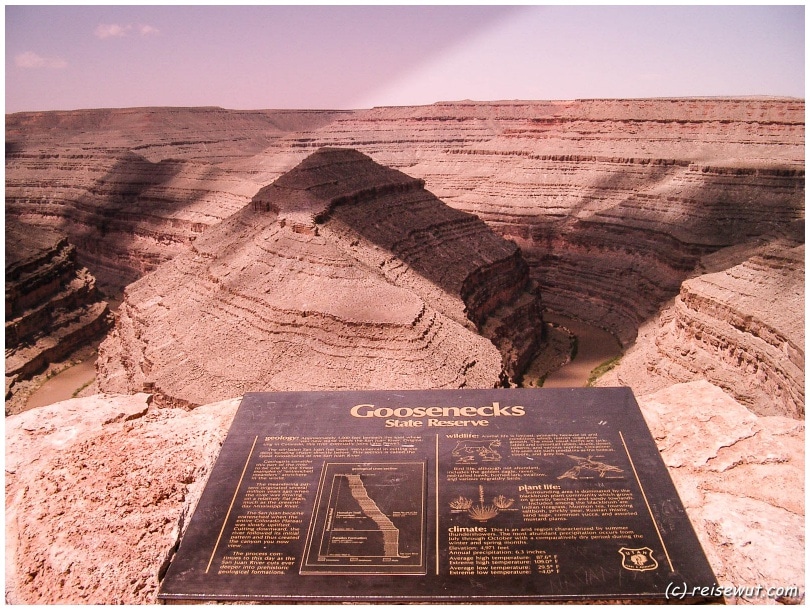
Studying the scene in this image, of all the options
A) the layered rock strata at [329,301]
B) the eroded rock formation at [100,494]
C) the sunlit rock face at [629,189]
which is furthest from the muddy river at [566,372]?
the eroded rock formation at [100,494]

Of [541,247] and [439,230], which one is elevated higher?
[439,230]

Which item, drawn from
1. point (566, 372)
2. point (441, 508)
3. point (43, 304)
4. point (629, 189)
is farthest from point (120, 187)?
point (441, 508)

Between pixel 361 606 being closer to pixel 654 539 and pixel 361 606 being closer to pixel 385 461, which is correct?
pixel 385 461

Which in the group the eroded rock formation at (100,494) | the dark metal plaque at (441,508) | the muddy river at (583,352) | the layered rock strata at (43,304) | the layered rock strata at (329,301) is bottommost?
the muddy river at (583,352)

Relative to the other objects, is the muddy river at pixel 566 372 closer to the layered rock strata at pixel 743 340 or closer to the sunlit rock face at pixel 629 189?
the sunlit rock face at pixel 629 189

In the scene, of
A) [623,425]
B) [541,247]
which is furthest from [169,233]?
[623,425]

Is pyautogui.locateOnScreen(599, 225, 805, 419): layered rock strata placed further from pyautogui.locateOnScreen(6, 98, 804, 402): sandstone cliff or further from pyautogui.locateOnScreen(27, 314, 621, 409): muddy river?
pyautogui.locateOnScreen(6, 98, 804, 402): sandstone cliff
